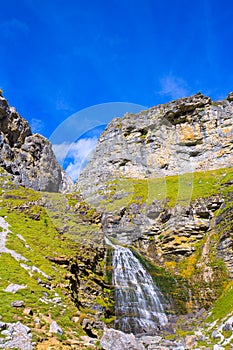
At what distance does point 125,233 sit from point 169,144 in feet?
134

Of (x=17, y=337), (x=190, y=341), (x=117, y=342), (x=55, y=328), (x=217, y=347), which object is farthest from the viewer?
(x=190, y=341)

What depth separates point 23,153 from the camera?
7031cm

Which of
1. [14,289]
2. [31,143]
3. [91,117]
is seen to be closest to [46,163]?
[31,143]

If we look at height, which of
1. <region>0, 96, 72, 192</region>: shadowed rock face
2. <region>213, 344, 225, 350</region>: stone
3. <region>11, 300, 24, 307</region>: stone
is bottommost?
<region>213, 344, 225, 350</region>: stone

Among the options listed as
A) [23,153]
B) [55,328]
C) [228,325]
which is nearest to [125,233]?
[228,325]

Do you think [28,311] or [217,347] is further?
[217,347]

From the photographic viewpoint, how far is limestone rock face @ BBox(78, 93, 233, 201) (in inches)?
2773

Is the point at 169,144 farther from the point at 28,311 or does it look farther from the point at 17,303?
the point at 28,311

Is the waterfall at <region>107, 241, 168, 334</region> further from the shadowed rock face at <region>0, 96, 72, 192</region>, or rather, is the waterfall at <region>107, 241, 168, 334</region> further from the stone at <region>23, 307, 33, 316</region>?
the shadowed rock face at <region>0, 96, 72, 192</region>

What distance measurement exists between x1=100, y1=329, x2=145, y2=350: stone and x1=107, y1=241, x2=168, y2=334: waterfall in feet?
26.6

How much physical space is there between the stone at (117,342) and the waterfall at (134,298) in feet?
26.6

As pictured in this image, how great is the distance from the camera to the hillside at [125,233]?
15.7 metres

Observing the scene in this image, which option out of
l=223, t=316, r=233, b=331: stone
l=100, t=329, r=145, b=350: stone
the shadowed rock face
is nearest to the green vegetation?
l=100, t=329, r=145, b=350: stone

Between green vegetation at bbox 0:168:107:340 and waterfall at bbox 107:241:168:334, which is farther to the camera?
waterfall at bbox 107:241:168:334
